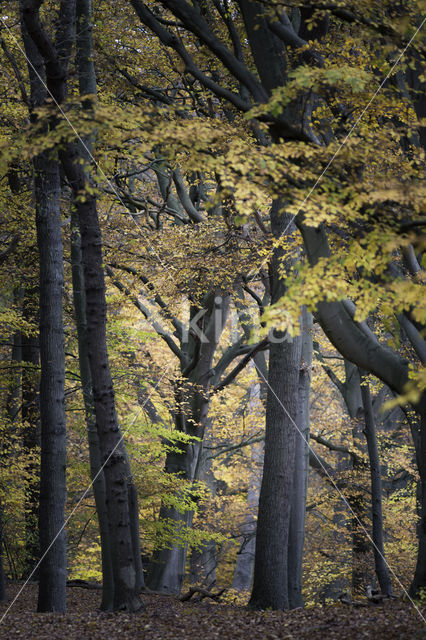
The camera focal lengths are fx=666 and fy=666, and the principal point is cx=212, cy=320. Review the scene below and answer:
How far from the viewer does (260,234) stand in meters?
12.3

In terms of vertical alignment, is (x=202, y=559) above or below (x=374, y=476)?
below

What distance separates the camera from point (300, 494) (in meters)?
11.3

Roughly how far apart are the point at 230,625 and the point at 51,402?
3.64 metres

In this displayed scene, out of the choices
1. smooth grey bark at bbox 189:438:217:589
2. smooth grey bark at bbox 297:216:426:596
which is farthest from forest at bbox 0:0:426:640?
smooth grey bark at bbox 189:438:217:589

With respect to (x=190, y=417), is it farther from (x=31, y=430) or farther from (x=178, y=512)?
(x=31, y=430)

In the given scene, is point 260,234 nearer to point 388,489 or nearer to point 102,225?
point 102,225

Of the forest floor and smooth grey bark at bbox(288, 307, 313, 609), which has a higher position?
smooth grey bark at bbox(288, 307, 313, 609)

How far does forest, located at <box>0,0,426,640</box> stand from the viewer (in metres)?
5.77

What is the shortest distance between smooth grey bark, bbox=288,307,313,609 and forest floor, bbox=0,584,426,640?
2096 mm

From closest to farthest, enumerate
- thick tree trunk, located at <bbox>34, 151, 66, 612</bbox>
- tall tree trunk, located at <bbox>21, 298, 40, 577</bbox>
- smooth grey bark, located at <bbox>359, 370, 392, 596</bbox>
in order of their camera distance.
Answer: thick tree trunk, located at <bbox>34, 151, 66, 612</bbox> < smooth grey bark, located at <bbox>359, 370, 392, 596</bbox> < tall tree trunk, located at <bbox>21, 298, 40, 577</bbox>

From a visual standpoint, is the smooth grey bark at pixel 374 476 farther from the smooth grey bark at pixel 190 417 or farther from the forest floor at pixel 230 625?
the forest floor at pixel 230 625

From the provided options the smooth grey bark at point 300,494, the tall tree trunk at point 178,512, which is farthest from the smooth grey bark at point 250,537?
the smooth grey bark at point 300,494

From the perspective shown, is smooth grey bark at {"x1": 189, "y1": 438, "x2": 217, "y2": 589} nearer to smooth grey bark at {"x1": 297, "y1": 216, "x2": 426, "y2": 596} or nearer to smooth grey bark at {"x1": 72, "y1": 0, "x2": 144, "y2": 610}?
smooth grey bark at {"x1": 72, "y1": 0, "x2": 144, "y2": 610}

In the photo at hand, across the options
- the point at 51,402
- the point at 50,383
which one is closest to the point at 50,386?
the point at 50,383
